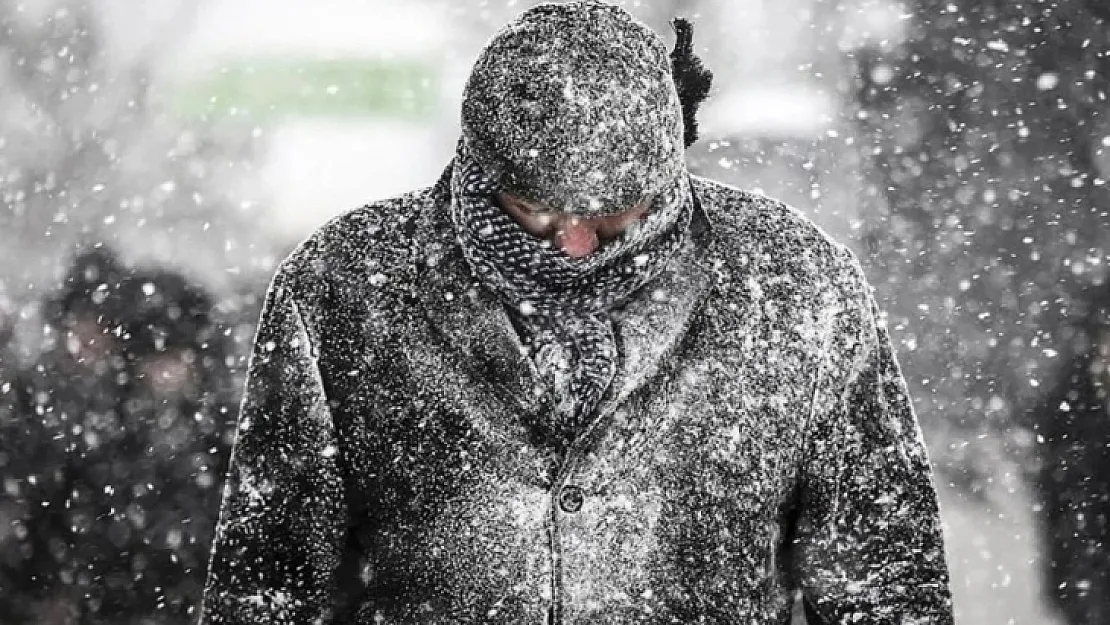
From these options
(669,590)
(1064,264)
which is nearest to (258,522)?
(669,590)

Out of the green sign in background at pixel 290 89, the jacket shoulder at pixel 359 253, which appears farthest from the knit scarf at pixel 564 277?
the green sign in background at pixel 290 89

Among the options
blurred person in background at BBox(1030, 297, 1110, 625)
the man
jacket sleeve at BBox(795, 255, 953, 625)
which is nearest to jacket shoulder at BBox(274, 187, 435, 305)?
the man

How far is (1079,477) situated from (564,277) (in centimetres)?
536

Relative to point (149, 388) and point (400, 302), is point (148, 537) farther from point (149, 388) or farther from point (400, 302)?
point (400, 302)

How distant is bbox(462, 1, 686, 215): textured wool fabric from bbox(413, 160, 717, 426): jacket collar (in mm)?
225

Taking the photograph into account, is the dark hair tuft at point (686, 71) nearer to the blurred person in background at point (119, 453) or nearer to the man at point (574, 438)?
the man at point (574, 438)

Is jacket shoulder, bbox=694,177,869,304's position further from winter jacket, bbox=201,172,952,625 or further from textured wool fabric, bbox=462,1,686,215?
textured wool fabric, bbox=462,1,686,215

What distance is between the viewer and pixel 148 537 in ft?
23.1

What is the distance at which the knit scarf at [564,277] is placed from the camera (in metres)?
1.92

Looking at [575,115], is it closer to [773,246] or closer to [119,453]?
[773,246]

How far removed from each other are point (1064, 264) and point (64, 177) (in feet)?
16.8

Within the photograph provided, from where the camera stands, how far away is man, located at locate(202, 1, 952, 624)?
2023 millimetres

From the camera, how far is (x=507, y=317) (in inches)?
81.0

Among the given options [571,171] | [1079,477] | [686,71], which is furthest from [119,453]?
[571,171]
